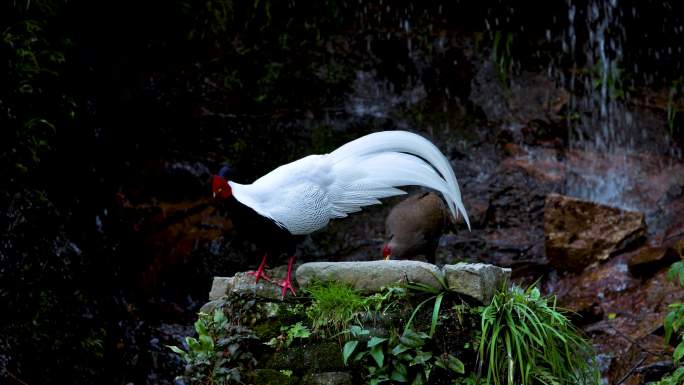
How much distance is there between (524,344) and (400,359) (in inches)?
24.3

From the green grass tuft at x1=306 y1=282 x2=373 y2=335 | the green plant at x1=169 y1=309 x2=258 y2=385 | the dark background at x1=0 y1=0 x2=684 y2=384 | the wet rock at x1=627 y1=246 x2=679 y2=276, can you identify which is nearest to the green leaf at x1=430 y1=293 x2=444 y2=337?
the green grass tuft at x1=306 y1=282 x2=373 y2=335

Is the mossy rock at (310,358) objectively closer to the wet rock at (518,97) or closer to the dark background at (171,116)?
the dark background at (171,116)

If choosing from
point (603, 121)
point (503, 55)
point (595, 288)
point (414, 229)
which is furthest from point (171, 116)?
point (603, 121)

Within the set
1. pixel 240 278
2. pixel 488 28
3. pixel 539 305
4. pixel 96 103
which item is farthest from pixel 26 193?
pixel 488 28

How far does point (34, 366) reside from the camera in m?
6.20

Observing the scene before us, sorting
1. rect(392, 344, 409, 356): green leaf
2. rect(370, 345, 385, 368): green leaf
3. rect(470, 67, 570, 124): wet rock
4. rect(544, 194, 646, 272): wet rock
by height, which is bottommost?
rect(544, 194, 646, 272): wet rock

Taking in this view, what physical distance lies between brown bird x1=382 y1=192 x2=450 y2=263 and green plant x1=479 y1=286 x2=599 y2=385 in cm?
126

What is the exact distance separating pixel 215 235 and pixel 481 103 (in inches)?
148

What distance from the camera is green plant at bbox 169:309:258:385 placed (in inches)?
146

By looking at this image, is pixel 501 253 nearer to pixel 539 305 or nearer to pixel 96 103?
pixel 539 305

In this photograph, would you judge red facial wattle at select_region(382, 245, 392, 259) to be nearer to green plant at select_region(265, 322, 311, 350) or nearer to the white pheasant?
the white pheasant

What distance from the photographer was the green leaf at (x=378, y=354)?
Result: 11.7ft

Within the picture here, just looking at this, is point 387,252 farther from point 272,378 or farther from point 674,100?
point 674,100

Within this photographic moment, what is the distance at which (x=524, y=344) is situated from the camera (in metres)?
3.70
